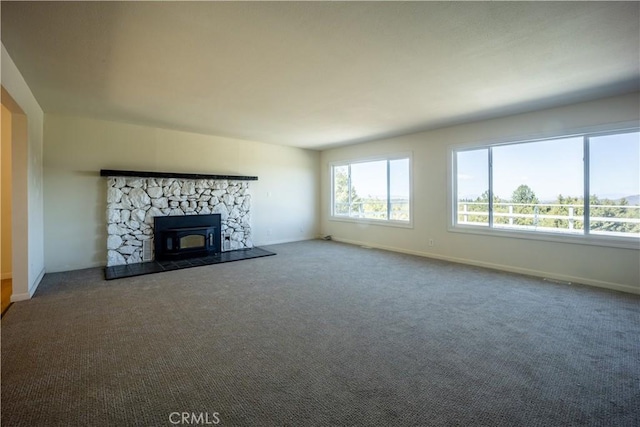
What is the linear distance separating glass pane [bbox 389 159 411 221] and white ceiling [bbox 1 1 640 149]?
1879 millimetres

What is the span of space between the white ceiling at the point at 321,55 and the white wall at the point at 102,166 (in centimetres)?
58

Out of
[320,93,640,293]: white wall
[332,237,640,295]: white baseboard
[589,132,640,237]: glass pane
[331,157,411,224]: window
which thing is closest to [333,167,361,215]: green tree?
[331,157,411,224]: window

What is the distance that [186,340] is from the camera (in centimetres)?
249

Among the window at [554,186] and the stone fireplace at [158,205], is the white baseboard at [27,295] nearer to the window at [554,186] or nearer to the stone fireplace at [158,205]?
the stone fireplace at [158,205]

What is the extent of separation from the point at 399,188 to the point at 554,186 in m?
2.67

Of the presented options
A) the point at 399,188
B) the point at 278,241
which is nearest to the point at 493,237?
the point at 399,188

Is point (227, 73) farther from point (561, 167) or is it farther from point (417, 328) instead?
point (561, 167)

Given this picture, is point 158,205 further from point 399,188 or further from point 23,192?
point 399,188

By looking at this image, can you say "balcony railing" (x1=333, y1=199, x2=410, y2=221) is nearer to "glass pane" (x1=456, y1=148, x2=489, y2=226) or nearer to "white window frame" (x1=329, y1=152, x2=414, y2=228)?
"white window frame" (x1=329, y1=152, x2=414, y2=228)

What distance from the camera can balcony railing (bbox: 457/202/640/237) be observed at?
380cm

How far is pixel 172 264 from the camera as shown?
5.07m

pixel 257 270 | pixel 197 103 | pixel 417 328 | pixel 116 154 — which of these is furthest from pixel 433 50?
pixel 116 154

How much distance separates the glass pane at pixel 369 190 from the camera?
6.73 m

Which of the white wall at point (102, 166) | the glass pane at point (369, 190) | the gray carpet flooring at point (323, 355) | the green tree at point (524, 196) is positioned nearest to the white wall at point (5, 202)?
the white wall at point (102, 166)
